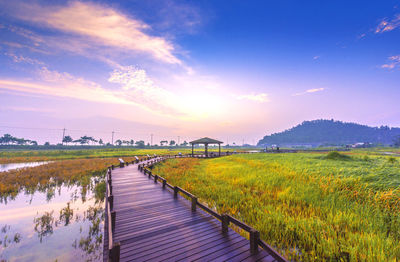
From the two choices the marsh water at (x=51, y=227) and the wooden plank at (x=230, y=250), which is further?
the marsh water at (x=51, y=227)

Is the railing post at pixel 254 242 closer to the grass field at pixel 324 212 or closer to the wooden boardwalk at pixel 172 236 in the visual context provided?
the wooden boardwalk at pixel 172 236

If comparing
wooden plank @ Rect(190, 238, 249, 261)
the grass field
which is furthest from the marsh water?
the grass field

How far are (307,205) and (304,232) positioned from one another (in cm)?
290

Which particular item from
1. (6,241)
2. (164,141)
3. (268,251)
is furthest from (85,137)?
(268,251)

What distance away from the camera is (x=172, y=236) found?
4305 millimetres

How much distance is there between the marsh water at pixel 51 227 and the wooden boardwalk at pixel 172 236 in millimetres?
1513

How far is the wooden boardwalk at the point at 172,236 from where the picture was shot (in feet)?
11.6

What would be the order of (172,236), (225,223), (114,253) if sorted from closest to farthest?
1. (114,253)
2. (172,236)
3. (225,223)

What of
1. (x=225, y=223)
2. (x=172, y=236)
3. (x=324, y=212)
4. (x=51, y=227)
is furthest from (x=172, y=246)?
(x=51, y=227)

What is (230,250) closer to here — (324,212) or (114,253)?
(114,253)

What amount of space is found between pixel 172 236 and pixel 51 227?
21.3ft

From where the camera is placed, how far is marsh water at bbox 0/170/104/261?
5238 millimetres

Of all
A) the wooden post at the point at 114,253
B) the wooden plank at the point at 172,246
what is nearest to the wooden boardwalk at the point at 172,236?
the wooden plank at the point at 172,246

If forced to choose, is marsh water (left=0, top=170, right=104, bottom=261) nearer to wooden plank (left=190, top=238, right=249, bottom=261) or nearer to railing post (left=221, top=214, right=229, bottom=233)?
wooden plank (left=190, top=238, right=249, bottom=261)
